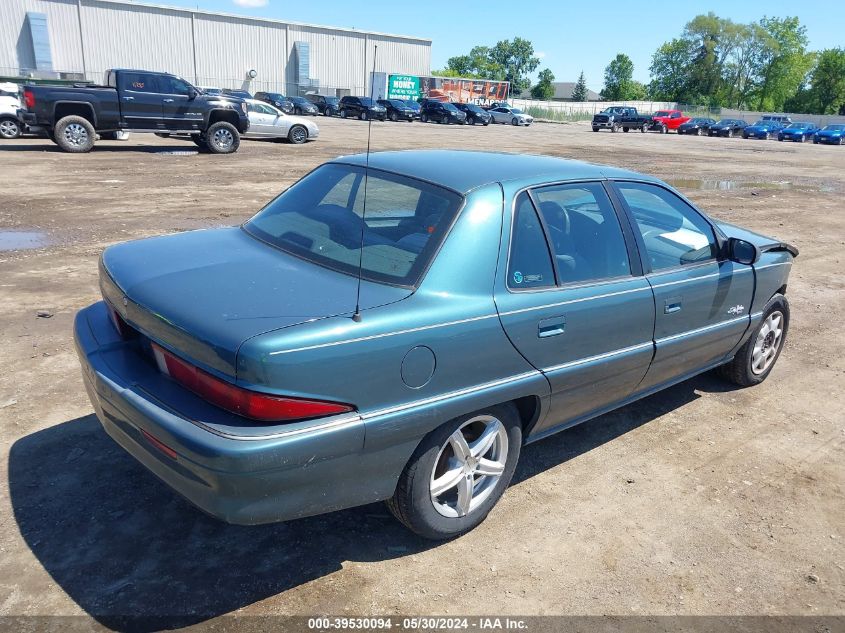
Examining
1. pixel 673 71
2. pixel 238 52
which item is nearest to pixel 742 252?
pixel 238 52

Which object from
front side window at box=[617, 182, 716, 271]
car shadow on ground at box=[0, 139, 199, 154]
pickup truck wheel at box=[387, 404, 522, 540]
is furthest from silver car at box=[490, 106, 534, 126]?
pickup truck wheel at box=[387, 404, 522, 540]

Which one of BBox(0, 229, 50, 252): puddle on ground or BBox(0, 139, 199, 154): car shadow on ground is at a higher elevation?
BBox(0, 229, 50, 252): puddle on ground

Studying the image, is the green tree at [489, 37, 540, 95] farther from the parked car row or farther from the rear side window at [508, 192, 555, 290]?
the rear side window at [508, 192, 555, 290]

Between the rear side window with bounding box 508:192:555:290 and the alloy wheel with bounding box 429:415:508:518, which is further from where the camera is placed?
the rear side window with bounding box 508:192:555:290

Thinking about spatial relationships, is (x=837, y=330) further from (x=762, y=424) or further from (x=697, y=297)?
(x=697, y=297)

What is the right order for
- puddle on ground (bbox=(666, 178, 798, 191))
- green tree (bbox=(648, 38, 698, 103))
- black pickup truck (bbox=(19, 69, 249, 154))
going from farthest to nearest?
green tree (bbox=(648, 38, 698, 103))
puddle on ground (bbox=(666, 178, 798, 191))
black pickup truck (bbox=(19, 69, 249, 154))

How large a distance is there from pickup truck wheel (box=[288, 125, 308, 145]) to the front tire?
8.19 m

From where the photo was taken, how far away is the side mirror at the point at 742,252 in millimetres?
4176

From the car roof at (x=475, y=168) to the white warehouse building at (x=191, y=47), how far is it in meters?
42.6

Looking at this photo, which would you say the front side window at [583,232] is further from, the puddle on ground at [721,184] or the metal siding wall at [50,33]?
the metal siding wall at [50,33]

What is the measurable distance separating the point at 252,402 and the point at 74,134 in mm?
17328

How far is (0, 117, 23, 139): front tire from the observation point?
1855 cm

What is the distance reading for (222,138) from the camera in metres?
19.0

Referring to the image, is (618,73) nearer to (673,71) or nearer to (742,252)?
(673,71)
